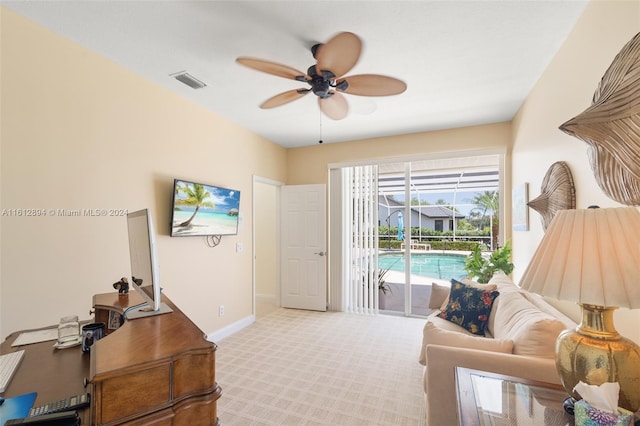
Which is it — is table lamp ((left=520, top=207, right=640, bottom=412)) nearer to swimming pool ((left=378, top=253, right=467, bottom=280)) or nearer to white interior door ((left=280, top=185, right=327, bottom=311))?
swimming pool ((left=378, top=253, right=467, bottom=280))

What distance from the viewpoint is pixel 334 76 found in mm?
2051

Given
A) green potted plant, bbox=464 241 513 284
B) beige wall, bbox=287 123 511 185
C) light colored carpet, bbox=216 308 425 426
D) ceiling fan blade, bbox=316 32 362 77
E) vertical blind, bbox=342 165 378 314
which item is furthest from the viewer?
vertical blind, bbox=342 165 378 314

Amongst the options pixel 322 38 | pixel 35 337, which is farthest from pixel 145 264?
pixel 322 38

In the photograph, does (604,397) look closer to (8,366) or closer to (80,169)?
(8,366)

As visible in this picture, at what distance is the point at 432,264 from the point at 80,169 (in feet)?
15.8

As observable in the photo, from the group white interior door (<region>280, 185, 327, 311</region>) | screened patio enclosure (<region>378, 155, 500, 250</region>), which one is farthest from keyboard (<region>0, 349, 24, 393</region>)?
screened patio enclosure (<region>378, 155, 500, 250</region>)

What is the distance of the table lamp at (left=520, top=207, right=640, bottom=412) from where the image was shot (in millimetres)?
871

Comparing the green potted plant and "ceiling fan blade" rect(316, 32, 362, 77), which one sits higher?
"ceiling fan blade" rect(316, 32, 362, 77)

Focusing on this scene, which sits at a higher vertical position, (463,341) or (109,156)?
(109,156)

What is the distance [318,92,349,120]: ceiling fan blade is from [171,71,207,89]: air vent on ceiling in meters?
1.23

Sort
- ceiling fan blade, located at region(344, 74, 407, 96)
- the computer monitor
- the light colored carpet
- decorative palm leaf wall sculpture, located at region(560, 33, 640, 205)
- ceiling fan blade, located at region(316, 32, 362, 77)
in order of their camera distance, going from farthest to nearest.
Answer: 1. the light colored carpet
2. ceiling fan blade, located at region(344, 74, 407, 96)
3. ceiling fan blade, located at region(316, 32, 362, 77)
4. the computer monitor
5. decorative palm leaf wall sculpture, located at region(560, 33, 640, 205)

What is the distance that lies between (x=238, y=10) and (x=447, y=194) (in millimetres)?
4055

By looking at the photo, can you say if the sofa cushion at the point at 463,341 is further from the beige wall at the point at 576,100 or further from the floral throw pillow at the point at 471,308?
the floral throw pillow at the point at 471,308

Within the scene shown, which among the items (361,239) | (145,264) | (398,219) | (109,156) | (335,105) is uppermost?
(335,105)
